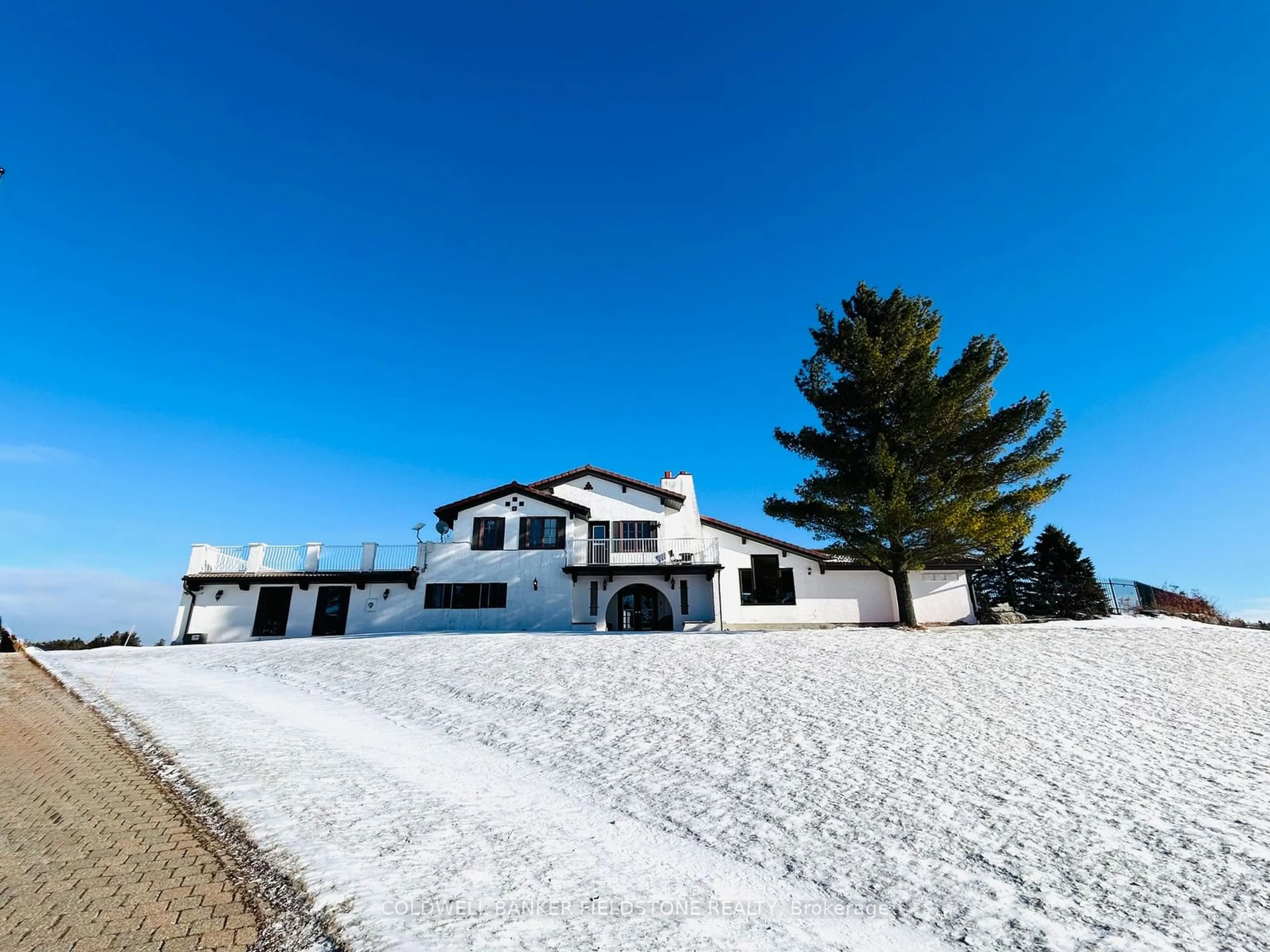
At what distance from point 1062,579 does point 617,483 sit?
24573 millimetres

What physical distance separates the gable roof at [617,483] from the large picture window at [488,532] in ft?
8.24

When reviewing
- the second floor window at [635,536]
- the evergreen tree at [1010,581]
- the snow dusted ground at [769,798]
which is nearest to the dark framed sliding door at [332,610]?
the second floor window at [635,536]

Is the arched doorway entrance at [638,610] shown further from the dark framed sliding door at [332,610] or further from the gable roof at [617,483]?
the dark framed sliding door at [332,610]

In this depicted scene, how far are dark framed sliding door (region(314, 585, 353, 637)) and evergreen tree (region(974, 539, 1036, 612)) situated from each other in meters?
32.7

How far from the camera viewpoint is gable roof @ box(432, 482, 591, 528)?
2600 cm

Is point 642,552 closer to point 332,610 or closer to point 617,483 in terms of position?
point 617,483

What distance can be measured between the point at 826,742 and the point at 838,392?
15.2 m

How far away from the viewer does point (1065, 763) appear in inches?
258

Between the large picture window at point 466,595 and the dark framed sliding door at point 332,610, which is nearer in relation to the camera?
the large picture window at point 466,595

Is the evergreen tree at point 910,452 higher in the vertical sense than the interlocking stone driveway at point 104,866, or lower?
higher

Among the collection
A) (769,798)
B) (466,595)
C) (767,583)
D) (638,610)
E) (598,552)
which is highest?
(598,552)

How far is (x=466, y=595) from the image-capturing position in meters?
25.2

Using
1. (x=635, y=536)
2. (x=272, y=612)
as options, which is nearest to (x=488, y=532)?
(x=635, y=536)

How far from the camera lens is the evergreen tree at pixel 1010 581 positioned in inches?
1241
